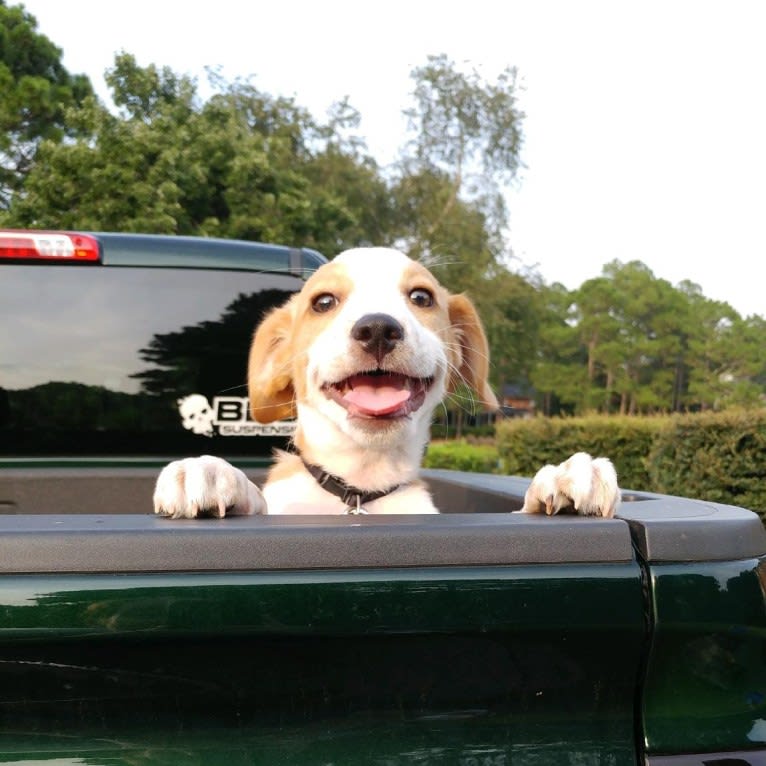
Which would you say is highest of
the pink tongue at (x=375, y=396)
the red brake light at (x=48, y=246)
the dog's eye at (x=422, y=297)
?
the red brake light at (x=48, y=246)

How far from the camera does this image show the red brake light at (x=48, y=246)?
311cm

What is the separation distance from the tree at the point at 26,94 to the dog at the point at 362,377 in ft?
74.1

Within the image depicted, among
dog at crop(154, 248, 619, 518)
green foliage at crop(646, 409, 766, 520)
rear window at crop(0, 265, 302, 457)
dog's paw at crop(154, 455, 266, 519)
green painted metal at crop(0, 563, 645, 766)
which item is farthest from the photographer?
green foliage at crop(646, 409, 766, 520)

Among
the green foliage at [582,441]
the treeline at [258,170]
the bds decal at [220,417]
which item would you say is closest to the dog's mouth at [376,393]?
the bds decal at [220,417]

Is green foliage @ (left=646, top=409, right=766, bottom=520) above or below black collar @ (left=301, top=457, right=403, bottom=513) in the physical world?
below

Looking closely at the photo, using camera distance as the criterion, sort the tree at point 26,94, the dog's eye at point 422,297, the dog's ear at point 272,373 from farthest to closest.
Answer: the tree at point 26,94 < the dog's ear at point 272,373 < the dog's eye at point 422,297

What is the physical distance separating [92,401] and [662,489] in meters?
7.81

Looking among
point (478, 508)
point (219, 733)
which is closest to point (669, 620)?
point (219, 733)

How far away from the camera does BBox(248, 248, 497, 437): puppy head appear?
7.82 feet

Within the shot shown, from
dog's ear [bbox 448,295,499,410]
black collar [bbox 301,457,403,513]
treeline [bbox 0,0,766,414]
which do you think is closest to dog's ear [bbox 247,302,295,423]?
black collar [bbox 301,457,403,513]

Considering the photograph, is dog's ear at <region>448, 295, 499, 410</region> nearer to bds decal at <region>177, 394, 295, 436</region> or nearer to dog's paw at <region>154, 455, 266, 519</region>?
bds decal at <region>177, 394, 295, 436</region>

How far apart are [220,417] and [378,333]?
60.0 inches

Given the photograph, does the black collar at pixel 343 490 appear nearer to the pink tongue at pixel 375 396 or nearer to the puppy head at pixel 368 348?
the puppy head at pixel 368 348

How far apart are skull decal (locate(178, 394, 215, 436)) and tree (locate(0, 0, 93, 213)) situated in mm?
21878
